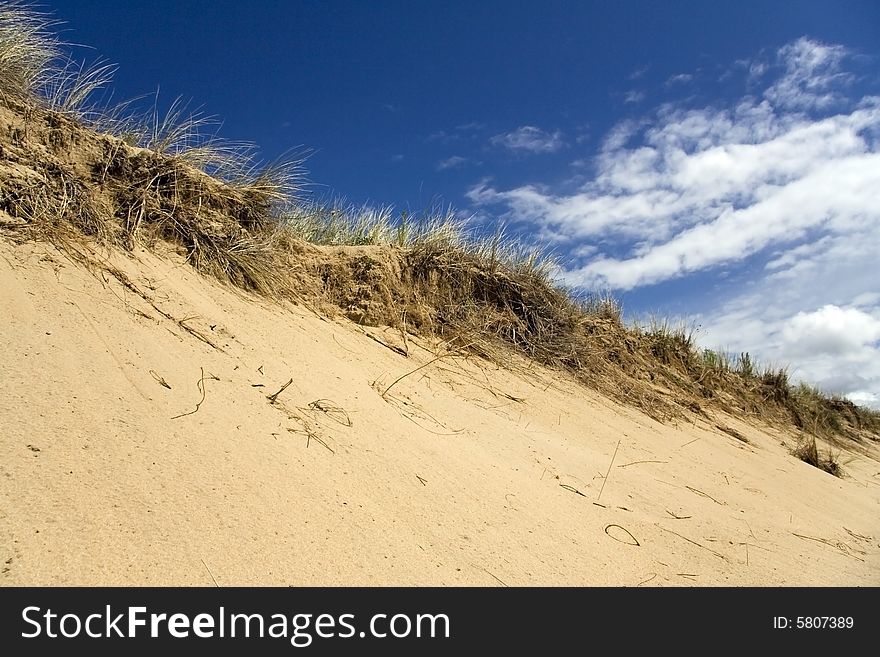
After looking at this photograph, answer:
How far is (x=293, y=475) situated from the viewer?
2.21 metres

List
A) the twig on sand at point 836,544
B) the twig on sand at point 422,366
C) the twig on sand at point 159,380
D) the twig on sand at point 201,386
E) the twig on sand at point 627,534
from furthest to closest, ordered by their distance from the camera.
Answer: the twig on sand at point 422,366
the twig on sand at point 836,544
the twig on sand at point 627,534
the twig on sand at point 159,380
the twig on sand at point 201,386

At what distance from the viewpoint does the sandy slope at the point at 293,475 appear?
65.4 inches

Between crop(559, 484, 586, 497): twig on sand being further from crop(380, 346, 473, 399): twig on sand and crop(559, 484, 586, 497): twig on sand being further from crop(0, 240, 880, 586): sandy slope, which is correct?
crop(380, 346, 473, 399): twig on sand

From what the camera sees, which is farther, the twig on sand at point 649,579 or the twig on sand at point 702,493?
the twig on sand at point 702,493

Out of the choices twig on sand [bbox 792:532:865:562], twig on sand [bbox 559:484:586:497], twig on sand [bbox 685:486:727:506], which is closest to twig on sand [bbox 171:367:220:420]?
twig on sand [bbox 559:484:586:497]

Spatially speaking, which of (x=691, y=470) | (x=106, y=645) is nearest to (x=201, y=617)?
(x=106, y=645)

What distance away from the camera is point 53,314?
8.29ft

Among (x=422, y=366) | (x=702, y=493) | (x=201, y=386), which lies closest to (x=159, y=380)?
(x=201, y=386)

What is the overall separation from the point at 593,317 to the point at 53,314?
7.01 m

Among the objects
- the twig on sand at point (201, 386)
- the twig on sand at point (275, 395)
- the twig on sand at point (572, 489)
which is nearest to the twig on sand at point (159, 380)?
the twig on sand at point (201, 386)

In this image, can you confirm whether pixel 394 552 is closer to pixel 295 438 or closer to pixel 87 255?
pixel 295 438

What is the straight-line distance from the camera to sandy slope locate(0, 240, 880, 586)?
65.4 inches

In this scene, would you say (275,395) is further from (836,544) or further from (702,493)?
(836,544)

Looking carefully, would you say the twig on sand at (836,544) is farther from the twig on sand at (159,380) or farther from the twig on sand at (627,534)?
the twig on sand at (159,380)
